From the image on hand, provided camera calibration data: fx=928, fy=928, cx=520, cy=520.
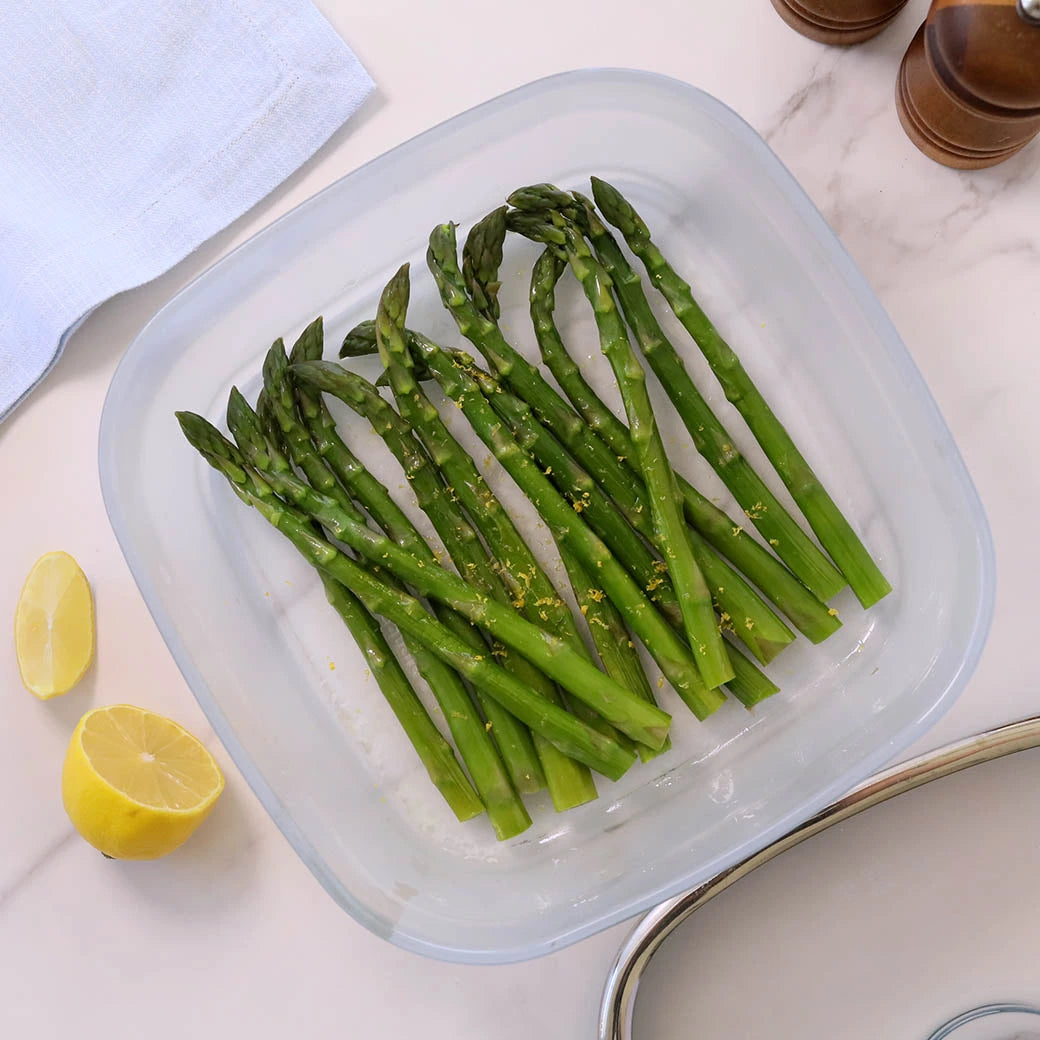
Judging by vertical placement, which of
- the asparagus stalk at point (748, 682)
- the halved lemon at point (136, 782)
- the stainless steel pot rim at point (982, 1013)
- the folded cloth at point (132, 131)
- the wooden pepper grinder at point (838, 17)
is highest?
the folded cloth at point (132, 131)

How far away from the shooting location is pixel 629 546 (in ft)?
4.75

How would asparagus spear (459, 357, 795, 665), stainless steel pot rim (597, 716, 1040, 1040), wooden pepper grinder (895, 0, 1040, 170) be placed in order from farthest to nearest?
asparagus spear (459, 357, 795, 665) → stainless steel pot rim (597, 716, 1040, 1040) → wooden pepper grinder (895, 0, 1040, 170)

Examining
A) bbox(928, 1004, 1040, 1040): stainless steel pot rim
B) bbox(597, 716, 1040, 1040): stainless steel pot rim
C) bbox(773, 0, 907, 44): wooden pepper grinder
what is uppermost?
bbox(773, 0, 907, 44): wooden pepper grinder

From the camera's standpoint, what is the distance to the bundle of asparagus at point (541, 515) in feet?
4.66

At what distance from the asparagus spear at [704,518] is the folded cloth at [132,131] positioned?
1.37 ft

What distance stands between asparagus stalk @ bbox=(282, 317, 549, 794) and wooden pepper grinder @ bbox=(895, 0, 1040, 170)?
970mm

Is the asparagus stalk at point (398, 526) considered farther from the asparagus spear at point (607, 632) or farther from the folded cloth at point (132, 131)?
the folded cloth at point (132, 131)

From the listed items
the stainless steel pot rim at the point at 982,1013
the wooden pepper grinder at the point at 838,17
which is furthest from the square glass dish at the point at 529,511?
the stainless steel pot rim at the point at 982,1013

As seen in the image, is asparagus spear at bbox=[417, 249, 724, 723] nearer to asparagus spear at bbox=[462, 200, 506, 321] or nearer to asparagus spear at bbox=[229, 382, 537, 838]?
asparagus spear at bbox=[462, 200, 506, 321]

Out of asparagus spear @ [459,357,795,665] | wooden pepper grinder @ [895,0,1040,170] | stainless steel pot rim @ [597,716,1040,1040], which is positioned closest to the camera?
wooden pepper grinder @ [895,0,1040,170]

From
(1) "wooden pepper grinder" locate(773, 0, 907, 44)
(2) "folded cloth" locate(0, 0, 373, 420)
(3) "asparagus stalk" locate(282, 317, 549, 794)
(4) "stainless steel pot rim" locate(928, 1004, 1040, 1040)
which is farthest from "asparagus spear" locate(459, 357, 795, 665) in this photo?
(1) "wooden pepper grinder" locate(773, 0, 907, 44)

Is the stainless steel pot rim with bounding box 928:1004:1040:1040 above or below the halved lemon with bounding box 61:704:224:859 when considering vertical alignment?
below

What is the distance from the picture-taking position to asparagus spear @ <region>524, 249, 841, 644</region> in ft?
4.75

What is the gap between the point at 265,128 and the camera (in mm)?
1520
